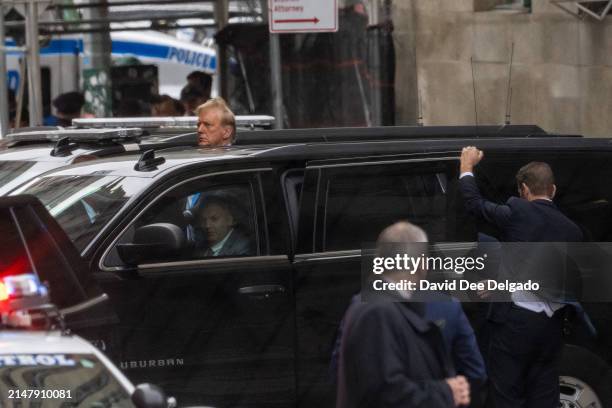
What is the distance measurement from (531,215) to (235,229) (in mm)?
1460

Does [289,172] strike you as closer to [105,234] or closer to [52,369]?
[105,234]

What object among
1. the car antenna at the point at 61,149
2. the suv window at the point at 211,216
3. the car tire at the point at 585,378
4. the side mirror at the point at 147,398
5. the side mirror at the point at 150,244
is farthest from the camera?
the car antenna at the point at 61,149

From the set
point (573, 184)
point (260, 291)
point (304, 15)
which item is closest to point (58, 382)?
point (260, 291)

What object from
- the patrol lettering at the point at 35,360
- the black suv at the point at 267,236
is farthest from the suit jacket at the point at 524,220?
the patrol lettering at the point at 35,360

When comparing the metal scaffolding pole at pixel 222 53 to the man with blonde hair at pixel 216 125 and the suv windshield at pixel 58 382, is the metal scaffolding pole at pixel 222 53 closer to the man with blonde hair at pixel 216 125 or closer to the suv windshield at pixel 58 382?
the man with blonde hair at pixel 216 125

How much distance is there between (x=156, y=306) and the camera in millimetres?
6789

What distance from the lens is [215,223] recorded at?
7.10 meters

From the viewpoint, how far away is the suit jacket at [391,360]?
16.2 feet

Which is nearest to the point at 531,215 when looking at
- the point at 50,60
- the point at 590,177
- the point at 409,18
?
the point at 590,177

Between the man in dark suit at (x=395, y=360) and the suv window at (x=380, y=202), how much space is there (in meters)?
1.98

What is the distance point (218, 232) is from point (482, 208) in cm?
131

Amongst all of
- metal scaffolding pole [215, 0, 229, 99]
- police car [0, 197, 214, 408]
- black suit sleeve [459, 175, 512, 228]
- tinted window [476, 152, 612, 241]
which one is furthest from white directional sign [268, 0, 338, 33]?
police car [0, 197, 214, 408]

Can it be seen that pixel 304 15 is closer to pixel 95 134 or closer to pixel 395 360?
pixel 95 134

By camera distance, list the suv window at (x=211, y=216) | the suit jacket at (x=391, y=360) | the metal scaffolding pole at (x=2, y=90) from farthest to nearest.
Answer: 1. the metal scaffolding pole at (x=2, y=90)
2. the suv window at (x=211, y=216)
3. the suit jacket at (x=391, y=360)
